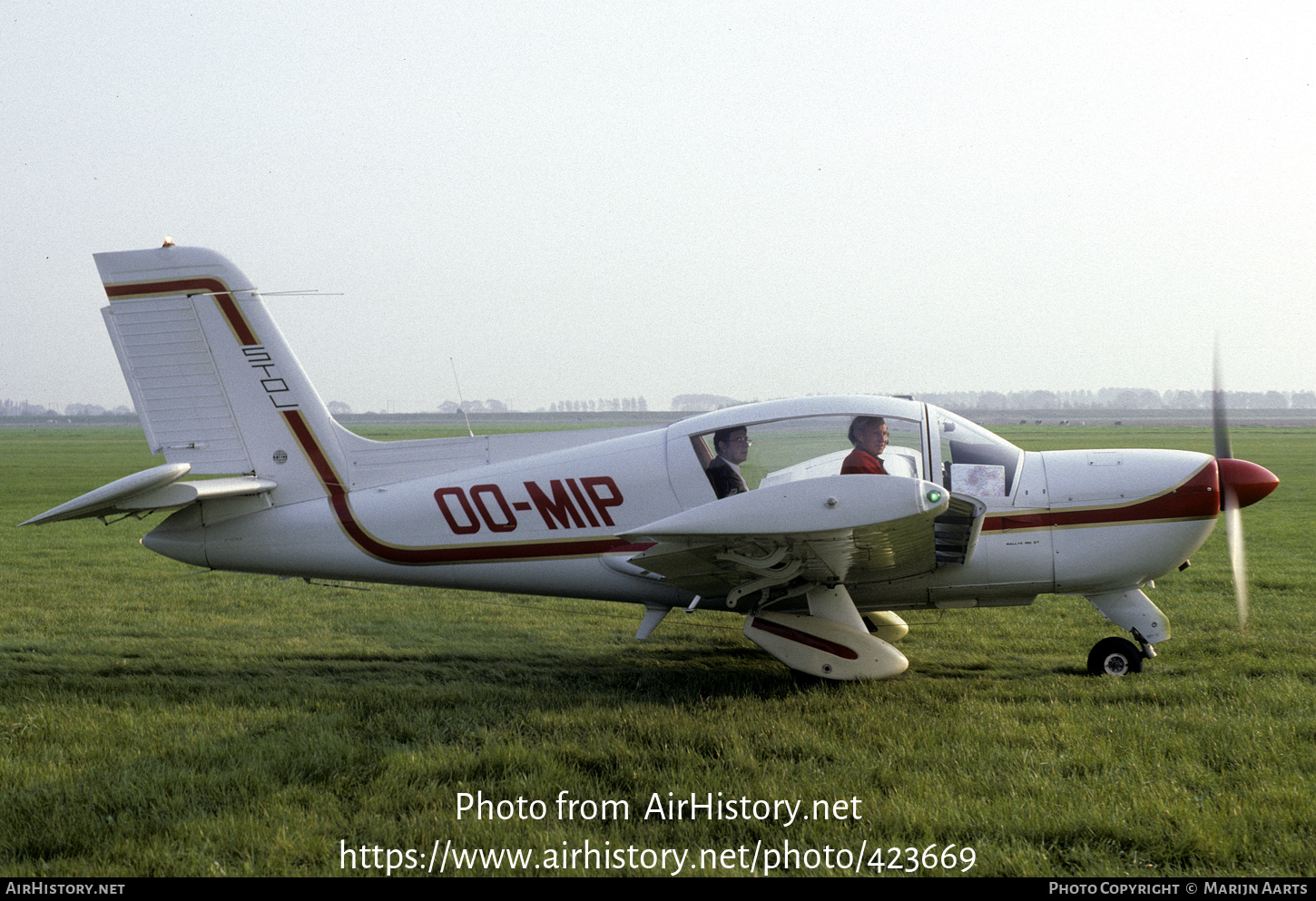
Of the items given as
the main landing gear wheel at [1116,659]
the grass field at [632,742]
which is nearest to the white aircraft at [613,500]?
the main landing gear wheel at [1116,659]

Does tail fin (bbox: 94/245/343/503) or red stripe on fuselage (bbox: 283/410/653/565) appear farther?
tail fin (bbox: 94/245/343/503)

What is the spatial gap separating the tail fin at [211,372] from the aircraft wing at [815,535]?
308cm

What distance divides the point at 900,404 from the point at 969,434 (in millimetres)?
547

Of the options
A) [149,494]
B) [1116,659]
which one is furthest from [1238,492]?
[149,494]

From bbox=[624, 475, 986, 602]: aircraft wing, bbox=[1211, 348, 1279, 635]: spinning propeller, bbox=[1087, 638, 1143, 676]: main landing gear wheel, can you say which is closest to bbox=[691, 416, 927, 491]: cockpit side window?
bbox=[624, 475, 986, 602]: aircraft wing

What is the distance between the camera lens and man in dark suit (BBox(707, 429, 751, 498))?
20.5ft

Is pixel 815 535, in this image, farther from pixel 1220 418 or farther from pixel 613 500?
pixel 1220 418

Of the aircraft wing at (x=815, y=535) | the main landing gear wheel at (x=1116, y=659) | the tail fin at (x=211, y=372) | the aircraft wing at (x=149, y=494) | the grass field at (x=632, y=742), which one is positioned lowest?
the main landing gear wheel at (x=1116, y=659)

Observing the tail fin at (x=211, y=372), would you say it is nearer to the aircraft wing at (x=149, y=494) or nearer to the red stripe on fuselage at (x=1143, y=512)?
the aircraft wing at (x=149, y=494)

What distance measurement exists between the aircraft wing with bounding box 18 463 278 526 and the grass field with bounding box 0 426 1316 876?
1185 mm

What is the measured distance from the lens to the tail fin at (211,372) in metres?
6.87

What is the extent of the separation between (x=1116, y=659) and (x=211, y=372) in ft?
22.8

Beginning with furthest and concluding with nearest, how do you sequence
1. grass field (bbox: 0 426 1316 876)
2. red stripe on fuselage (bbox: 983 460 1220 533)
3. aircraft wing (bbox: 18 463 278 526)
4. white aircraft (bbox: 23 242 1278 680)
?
1. red stripe on fuselage (bbox: 983 460 1220 533)
2. white aircraft (bbox: 23 242 1278 680)
3. aircraft wing (bbox: 18 463 278 526)
4. grass field (bbox: 0 426 1316 876)

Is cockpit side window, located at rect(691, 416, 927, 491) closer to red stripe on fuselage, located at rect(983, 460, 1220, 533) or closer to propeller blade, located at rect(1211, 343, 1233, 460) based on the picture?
red stripe on fuselage, located at rect(983, 460, 1220, 533)
